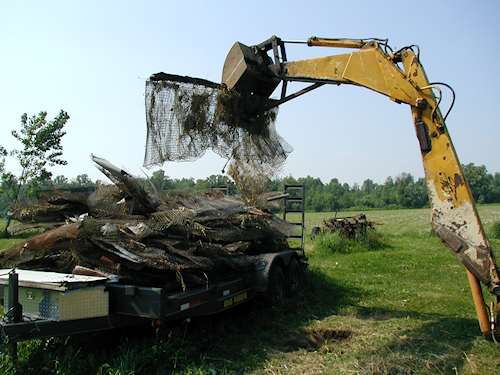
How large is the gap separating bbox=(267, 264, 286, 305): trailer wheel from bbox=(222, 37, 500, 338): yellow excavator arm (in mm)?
2485

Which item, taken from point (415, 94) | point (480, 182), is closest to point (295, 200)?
point (415, 94)

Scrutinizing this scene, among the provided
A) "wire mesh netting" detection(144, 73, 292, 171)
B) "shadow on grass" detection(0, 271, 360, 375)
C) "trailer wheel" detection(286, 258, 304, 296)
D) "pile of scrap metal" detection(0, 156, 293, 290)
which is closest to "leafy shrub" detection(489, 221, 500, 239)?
"trailer wheel" detection(286, 258, 304, 296)

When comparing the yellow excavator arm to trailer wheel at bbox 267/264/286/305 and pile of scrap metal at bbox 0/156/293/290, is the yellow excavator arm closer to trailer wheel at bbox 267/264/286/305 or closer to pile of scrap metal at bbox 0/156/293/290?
pile of scrap metal at bbox 0/156/293/290

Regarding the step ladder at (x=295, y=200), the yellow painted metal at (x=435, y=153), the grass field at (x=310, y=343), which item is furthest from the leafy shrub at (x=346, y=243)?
the yellow painted metal at (x=435, y=153)

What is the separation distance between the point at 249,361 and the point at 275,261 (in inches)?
84.8

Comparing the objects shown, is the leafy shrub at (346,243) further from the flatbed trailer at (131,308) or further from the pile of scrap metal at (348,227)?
the flatbed trailer at (131,308)

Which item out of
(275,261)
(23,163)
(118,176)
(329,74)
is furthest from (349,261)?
(23,163)

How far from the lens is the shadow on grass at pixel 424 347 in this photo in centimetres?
A: 503

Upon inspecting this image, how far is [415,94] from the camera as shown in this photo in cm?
579

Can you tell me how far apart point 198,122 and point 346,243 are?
11.6 metres

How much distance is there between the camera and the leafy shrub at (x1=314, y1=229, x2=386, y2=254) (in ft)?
55.2

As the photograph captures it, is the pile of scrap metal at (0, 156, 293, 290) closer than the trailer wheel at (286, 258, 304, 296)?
Yes

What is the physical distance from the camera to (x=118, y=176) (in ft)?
19.7

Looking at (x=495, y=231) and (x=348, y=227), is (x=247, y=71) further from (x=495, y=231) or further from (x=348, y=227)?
(x=495, y=231)
